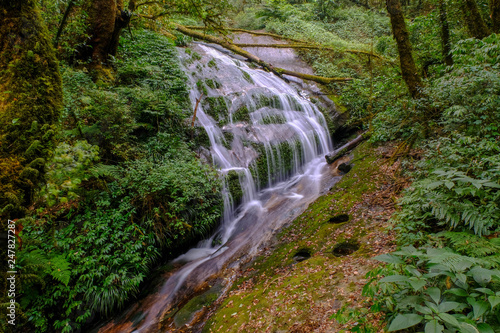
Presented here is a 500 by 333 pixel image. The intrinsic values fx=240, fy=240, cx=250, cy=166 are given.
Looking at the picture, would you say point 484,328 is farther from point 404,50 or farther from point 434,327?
point 404,50

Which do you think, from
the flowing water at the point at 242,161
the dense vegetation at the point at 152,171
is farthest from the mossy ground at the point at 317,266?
the flowing water at the point at 242,161

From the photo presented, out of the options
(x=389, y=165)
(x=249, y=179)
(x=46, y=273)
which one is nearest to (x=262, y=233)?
(x=249, y=179)

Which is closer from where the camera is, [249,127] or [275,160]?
[275,160]

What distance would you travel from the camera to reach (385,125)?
19.3 feet

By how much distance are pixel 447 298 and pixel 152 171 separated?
5.76m

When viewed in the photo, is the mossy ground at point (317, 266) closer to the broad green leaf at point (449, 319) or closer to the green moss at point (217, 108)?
the broad green leaf at point (449, 319)

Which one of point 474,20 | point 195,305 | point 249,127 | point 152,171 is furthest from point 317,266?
point 474,20

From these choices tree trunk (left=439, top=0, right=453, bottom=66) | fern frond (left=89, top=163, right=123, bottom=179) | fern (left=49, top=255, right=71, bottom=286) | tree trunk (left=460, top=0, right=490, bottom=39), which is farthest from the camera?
tree trunk (left=439, top=0, right=453, bottom=66)

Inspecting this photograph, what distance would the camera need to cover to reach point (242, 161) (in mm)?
9055

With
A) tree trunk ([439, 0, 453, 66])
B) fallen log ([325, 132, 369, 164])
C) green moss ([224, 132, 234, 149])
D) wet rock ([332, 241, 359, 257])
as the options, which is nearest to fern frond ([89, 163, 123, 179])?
green moss ([224, 132, 234, 149])

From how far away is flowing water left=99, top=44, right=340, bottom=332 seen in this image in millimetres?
5422

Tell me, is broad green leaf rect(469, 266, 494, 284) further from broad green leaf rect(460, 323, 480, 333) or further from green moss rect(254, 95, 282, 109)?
green moss rect(254, 95, 282, 109)

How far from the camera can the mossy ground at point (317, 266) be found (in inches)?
129

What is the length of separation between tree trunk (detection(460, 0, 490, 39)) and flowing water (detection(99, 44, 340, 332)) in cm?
568
